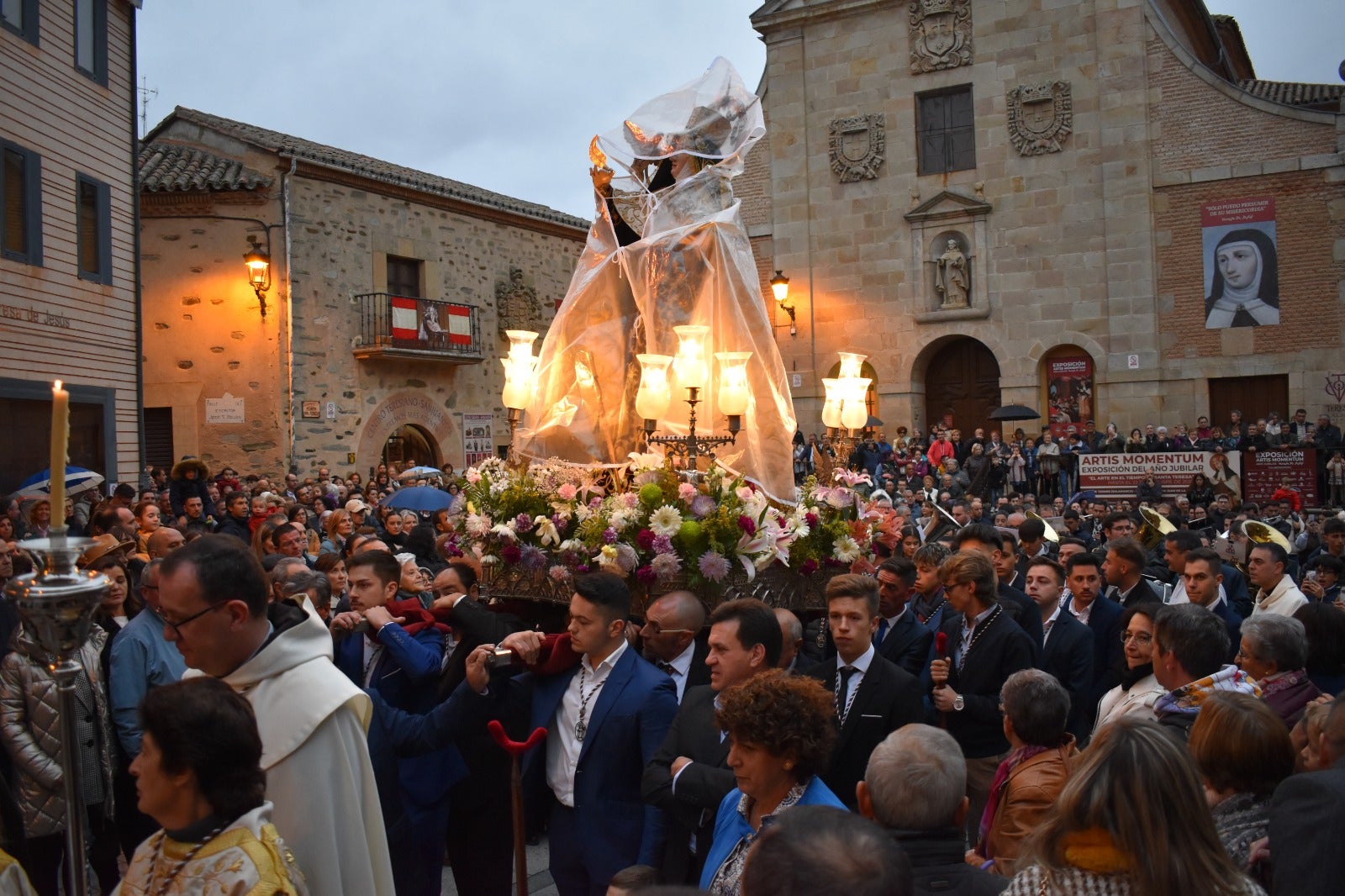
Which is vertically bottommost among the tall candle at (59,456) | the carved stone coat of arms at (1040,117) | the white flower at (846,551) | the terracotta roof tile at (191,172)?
the white flower at (846,551)

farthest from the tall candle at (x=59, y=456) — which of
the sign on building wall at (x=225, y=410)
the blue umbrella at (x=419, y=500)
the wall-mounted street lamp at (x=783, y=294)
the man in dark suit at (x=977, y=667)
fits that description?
the wall-mounted street lamp at (x=783, y=294)

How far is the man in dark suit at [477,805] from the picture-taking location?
15.8ft

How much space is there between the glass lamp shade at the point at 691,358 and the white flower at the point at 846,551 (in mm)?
1230

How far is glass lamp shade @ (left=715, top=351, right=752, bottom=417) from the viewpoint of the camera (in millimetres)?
6660

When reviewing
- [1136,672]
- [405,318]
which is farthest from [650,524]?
[405,318]

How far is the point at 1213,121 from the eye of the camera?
76.6 feet

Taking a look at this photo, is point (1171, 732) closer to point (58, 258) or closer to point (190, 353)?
point (58, 258)

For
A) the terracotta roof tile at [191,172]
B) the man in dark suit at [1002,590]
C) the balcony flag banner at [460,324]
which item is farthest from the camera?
the balcony flag banner at [460,324]

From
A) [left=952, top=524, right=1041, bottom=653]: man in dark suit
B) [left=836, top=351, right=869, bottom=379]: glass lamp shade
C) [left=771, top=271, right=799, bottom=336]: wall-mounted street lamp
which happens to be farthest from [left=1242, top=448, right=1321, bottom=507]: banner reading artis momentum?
[left=952, top=524, right=1041, bottom=653]: man in dark suit

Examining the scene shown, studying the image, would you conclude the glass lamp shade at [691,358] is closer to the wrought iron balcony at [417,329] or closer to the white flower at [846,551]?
the white flower at [846,551]

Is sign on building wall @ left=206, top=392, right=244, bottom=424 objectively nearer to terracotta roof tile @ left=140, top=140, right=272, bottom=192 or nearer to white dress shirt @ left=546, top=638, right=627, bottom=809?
terracotta roof tile @ left=140, top=140, right=272, bottom=192

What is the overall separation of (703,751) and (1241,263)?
23091mm

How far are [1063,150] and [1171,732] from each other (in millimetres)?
24181

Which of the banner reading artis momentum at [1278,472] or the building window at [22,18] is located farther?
the banner reading artis momentum at [1278,472]
